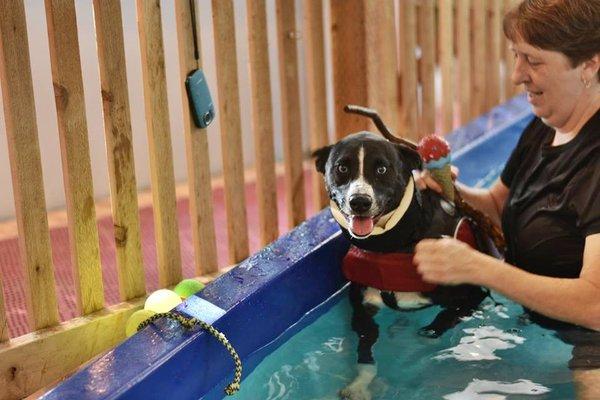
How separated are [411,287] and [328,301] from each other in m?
0.37

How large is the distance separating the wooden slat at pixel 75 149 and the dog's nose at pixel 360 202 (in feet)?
2.69

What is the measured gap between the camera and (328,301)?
233 cm

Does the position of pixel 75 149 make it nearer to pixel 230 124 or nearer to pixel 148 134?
pixel 148 134

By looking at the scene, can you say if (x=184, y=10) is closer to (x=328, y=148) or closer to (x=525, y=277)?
(x=328, y=148)

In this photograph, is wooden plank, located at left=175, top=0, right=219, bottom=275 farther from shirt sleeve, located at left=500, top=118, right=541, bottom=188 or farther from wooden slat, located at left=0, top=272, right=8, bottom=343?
shirt sleeve, located at left=500, top=118, right=541, bottom=188

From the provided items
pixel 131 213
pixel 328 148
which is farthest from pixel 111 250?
pixel 328 148

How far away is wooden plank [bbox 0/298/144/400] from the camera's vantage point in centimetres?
216

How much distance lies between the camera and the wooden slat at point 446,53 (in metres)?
4.00

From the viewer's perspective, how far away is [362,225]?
75.2 inches

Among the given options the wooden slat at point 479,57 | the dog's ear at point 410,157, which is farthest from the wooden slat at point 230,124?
the wooden slat at point 479,57

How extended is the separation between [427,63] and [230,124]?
5.08ft

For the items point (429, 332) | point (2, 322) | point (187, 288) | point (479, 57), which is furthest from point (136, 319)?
point (479, 57)

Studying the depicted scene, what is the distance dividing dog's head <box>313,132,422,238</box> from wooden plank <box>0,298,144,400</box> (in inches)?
33.7

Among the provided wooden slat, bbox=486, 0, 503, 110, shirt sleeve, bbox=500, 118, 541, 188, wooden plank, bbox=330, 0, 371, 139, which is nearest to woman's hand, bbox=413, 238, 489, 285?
shirt sleeve, bbox=500, 118, 541, 188
